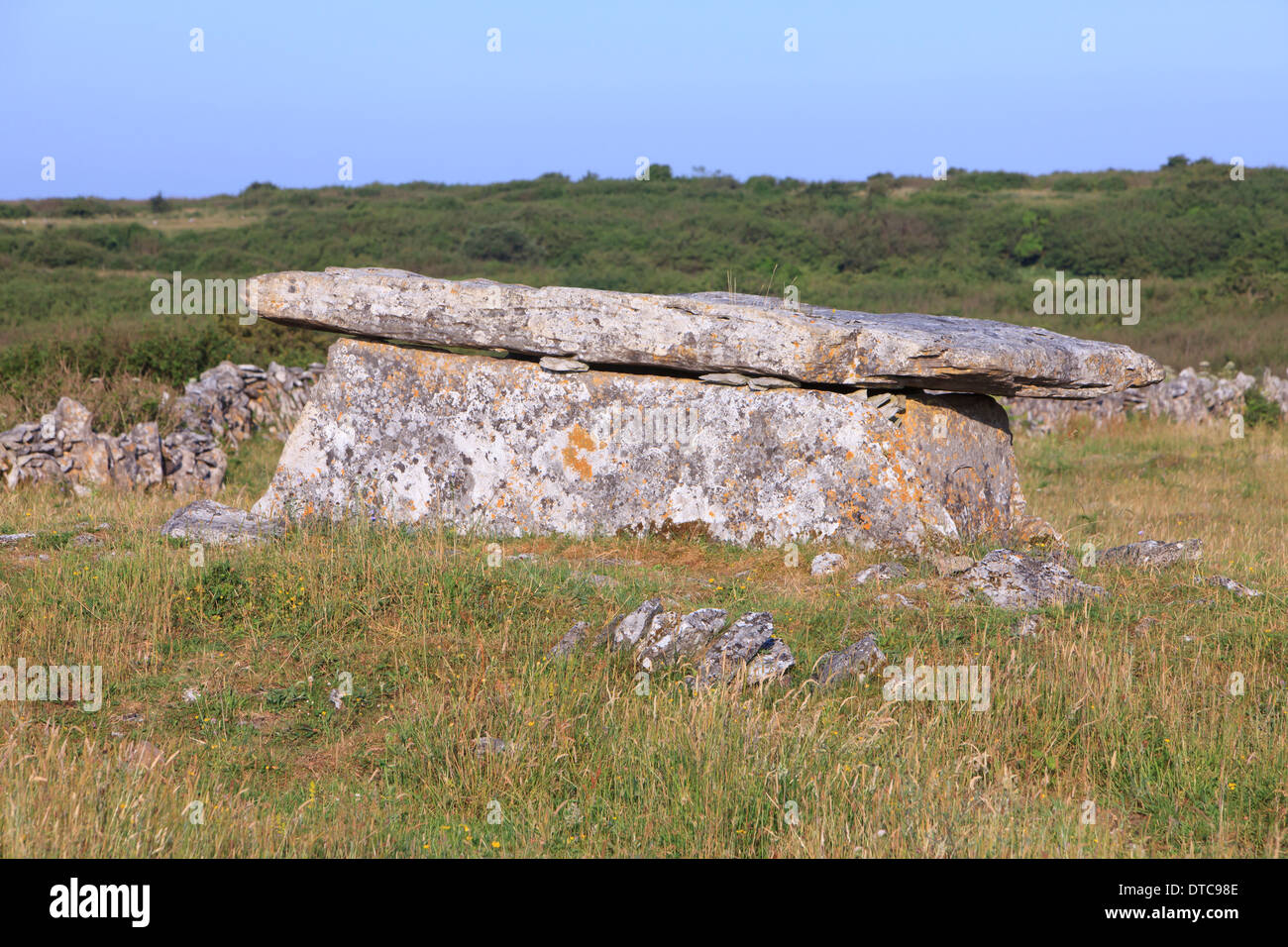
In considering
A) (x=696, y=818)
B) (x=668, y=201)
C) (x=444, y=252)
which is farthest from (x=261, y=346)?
(x=668, y=201)

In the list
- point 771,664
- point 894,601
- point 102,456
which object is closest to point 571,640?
point 771,664

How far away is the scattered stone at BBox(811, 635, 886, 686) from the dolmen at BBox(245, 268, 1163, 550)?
244 centimetres

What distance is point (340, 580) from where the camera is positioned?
625 cm

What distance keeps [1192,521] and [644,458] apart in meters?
5.14

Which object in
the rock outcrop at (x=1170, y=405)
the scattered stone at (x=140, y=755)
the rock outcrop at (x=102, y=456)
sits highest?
the rock outcrop at (x=1170, y=405)

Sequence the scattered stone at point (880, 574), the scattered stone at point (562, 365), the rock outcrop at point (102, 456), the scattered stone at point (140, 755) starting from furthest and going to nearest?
the rock outcrop at point (102, 456) < the scattered stone at point (562, 365) < the scattered stone at point (880, 574) < the scattered stone at point (140, 755)

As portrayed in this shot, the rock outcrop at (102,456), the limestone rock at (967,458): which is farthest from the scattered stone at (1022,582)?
the rock outcrop at (102,456)

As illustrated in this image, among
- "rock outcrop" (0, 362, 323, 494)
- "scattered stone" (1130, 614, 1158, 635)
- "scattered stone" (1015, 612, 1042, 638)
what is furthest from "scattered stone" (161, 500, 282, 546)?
"scattered stone" (1130, 614, 1158, 635)

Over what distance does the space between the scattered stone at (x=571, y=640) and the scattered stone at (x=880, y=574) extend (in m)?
2.05

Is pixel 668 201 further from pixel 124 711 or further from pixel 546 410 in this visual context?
pixel 124 711

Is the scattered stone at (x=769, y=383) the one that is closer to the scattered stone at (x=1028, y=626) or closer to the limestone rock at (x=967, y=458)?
the limestone rock at (x=967, y=458)

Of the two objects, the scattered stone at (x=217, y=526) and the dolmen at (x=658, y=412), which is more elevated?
the dolmen at (x=658, y=412)

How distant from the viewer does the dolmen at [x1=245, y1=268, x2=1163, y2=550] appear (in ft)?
25.8

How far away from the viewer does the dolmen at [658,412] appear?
788 centimetres
